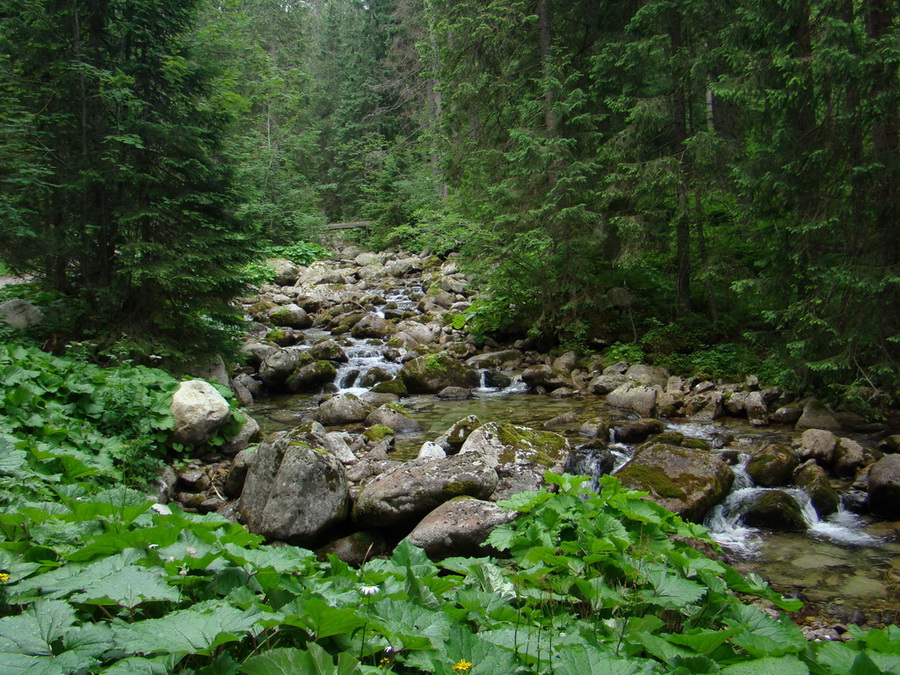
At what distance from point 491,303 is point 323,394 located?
538cm

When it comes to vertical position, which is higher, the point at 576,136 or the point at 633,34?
the point at 633,34

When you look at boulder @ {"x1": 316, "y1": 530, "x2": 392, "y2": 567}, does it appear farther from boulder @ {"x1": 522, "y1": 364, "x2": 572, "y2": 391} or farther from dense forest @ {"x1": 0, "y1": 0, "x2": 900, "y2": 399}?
boulder @ {"x1": 522, "y1": 364, "x2": 572, "y2": 391}

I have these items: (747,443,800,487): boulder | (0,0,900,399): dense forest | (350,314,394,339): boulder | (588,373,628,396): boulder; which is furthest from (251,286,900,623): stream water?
(350,314,394,339): boulder

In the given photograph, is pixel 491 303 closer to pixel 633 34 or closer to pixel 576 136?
pixel 576 136

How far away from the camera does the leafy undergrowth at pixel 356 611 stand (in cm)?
132

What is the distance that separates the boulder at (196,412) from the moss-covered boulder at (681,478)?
15.7 ft

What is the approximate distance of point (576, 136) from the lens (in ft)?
41.3

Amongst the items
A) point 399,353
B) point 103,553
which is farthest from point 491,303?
point 103,553

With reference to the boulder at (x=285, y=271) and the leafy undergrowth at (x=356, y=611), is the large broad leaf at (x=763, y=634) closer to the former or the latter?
the leafy undergrowth at (x=356, y=611)

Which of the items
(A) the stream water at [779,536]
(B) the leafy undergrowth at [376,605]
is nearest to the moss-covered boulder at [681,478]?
(A) the stream water at [779,536]

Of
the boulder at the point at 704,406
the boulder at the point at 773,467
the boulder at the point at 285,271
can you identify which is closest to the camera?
the boulder at the point at 773,467

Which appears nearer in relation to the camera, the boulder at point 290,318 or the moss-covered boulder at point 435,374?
the moss-covered boulder at point 435,374

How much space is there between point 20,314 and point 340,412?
472cm

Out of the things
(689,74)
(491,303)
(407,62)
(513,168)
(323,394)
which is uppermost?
(407,62)
